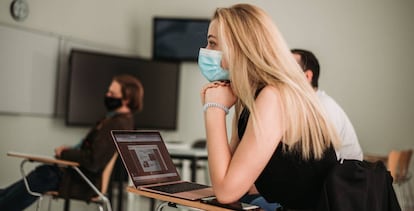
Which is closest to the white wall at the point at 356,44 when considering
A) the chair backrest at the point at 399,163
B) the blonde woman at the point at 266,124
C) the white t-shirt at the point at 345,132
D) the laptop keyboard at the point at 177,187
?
the chair backrest at the point at 399,163

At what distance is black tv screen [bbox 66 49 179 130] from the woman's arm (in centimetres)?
349

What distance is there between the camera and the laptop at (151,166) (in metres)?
1.60

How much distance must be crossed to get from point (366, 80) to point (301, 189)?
4141 mm

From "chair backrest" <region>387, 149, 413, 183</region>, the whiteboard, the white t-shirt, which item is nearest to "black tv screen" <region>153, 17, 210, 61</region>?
the whiteboard

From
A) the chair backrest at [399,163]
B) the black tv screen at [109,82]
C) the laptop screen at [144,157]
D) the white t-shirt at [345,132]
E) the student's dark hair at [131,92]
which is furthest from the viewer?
the black tv screen at [109,82]

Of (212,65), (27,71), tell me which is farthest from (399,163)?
(27,71)

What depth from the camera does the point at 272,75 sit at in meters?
1.46

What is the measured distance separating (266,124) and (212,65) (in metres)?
0.37

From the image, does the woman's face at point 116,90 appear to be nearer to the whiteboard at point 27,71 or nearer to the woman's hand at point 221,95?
the whiteboard at point 27,71

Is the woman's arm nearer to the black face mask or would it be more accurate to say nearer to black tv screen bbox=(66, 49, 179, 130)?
the black face mask

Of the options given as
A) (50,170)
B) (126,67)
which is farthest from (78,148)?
(126,67)

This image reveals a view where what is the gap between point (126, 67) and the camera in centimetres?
520

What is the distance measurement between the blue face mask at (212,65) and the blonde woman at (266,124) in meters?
0.11

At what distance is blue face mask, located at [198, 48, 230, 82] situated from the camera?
5.37ft
